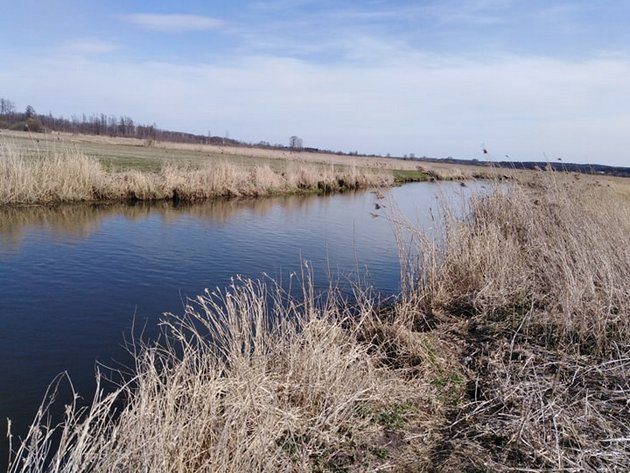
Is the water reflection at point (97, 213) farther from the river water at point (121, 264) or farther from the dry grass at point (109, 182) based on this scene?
the dry grass at point (109, 182)

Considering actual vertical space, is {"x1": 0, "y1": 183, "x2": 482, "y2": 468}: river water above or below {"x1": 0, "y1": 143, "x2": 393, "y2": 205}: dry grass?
below

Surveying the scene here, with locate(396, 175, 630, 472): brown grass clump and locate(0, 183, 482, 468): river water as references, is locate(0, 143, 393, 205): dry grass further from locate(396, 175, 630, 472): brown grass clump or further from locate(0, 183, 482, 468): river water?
locate(396, 175, 630, 472): brown grass clump

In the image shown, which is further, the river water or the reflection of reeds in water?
the reflection of reeds in water

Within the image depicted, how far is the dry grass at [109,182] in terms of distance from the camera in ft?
50.1

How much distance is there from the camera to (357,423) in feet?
13.1

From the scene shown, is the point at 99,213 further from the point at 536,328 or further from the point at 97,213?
the point at 536,328

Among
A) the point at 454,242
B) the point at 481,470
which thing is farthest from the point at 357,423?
the point at 454,242

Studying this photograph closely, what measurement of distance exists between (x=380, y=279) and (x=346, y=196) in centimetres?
1772

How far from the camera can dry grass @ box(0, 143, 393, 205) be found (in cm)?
1526

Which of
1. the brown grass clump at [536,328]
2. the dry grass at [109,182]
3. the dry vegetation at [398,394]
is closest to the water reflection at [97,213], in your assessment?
the dry grass at [109,182]

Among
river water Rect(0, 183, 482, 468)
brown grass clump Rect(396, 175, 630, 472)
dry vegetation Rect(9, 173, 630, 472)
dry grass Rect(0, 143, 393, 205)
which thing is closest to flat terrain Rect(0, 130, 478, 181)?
dry grass Rect(0, 143, 393, 205)

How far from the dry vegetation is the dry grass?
21.9 feet

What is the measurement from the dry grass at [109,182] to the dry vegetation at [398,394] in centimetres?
666

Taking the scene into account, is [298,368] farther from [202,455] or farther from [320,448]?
[202,455]
